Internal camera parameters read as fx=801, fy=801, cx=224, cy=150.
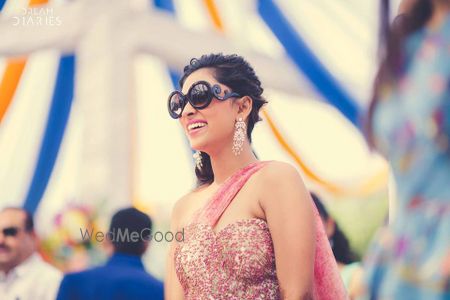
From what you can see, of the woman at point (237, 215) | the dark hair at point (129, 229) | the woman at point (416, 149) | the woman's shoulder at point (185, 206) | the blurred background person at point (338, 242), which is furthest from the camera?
the dark hair at point (129, 229)

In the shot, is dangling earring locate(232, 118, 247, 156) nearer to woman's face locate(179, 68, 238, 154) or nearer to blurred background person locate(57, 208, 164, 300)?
woman's face locate(179, 68, 238, 154)

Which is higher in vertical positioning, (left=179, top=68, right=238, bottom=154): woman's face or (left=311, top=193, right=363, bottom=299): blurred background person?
(left=179, top=68, right=238, bottom=154): woman's face

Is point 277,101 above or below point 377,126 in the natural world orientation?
below

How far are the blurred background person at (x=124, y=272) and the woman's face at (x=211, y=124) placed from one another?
1173 mm

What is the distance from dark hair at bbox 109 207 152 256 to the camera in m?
3.14

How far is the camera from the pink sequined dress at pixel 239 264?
184 cm

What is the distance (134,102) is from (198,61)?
1445 millimetres

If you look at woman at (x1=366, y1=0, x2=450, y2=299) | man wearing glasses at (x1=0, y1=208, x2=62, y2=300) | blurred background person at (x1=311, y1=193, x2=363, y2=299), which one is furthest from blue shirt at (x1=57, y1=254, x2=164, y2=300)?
woman at (x1=366, y1=0, x2=450, y2=299)

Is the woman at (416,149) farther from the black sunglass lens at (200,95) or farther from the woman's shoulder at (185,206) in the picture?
the woman's shoulder at (185,206)

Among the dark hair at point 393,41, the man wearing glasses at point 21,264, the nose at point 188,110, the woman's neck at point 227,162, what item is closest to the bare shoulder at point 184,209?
the woman's neck at point 227,162

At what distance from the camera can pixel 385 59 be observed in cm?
99

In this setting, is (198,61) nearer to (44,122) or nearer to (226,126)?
(226,126)

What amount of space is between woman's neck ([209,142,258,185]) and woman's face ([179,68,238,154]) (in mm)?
20

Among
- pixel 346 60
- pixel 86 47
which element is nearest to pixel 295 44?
pixel 346 60
